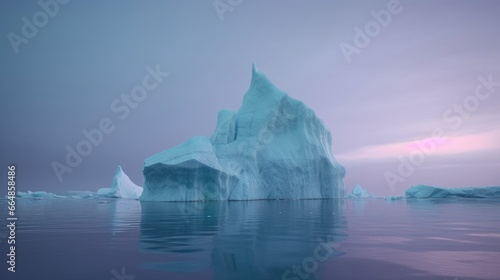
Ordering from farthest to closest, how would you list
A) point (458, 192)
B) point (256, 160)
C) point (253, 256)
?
point (458, 192), point (256, 160), point (253, 256)

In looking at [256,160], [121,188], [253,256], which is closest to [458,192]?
[256,160]

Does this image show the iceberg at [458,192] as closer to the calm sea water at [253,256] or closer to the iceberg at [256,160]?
the iceberg at [256,160]

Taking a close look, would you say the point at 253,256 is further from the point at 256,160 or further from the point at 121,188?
the point at 121,188

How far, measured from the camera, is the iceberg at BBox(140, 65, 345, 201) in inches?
1235

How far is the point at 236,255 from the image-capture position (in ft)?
18.3

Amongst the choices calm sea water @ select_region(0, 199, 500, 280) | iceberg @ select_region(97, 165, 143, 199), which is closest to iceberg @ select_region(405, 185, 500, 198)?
calm sea water @ select_region(0, 199, 500, 280)

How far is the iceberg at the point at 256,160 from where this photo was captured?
1235 inches

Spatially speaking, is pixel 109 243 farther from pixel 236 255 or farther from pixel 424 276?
pixel 424 276

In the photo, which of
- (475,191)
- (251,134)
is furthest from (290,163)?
(475,191)

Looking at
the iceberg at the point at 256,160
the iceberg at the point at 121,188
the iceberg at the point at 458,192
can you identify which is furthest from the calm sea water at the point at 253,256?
the iceberg at the point at 121,188


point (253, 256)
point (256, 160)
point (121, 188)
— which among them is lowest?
point (121, 188)

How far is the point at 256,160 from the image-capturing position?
125 feet

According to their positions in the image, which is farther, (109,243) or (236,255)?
(109,243)

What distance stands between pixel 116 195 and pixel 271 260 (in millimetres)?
58748
